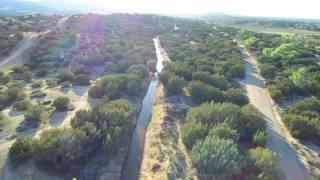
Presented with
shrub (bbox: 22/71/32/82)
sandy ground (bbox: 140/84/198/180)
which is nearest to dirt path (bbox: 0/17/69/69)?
shrub (bbox: 22/71/32/82)

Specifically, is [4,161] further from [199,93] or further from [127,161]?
[199,93]

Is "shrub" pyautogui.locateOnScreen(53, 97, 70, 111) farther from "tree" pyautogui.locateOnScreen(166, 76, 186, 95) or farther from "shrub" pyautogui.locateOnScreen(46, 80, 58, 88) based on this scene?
"tree" pyautogui.locateOnScreen(166, 76, 186, 95)

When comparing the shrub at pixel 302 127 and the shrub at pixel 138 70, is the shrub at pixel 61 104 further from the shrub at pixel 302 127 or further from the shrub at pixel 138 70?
the shrub at pixel 302 127

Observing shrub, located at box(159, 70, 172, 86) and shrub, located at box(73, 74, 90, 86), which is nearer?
shrub, located at box(159, 70, 172, 86)

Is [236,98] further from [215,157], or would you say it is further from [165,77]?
[215,157]

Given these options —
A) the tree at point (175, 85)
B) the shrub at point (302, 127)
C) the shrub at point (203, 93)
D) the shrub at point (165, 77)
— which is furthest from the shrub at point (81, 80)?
the shrub at point (302, 127)

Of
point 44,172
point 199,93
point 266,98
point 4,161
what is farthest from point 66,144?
point 266,98
